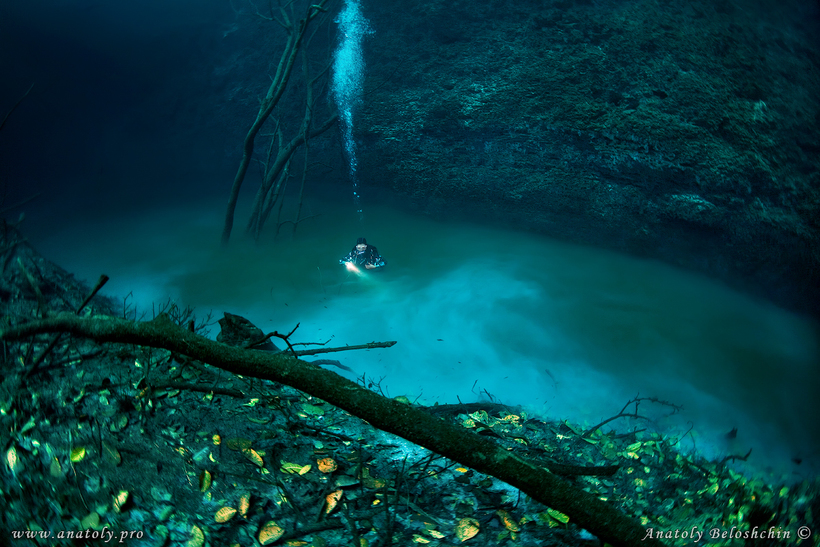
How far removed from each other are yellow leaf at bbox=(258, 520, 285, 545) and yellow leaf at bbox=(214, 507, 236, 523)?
0.14 metres

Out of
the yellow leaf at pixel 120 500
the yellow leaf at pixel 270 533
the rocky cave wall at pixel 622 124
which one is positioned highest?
the rocky cave wall at pixel 622 124

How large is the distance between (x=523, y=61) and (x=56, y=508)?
8.13 meters

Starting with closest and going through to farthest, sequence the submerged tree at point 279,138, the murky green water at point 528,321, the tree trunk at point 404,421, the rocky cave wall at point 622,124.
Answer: the tree trunk at point 404,421, the murky green water at point 528,321, the rocky cave wall at point 622,124, the submerged tree at point 279,138

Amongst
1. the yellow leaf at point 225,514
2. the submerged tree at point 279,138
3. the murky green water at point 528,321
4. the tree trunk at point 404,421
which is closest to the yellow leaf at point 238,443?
the yellow leaf at point 225,514

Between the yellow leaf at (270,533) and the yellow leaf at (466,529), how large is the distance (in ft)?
2.45

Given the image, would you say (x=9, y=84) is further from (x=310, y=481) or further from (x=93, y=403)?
(x=310, y=481)

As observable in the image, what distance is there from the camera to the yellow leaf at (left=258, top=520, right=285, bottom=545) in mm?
1454

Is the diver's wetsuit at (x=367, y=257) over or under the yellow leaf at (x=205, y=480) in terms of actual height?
→ over

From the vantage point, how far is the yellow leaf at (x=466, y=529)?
1.64 m

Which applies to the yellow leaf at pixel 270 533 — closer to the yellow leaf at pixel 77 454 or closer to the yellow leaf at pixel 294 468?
the yellow leaf at pixel 294 468

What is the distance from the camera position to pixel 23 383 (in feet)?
5.97

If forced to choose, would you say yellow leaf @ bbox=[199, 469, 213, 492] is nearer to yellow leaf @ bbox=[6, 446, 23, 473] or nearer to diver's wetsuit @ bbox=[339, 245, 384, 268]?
yellow leaf @ bbox=[6, 446, 23, 473]

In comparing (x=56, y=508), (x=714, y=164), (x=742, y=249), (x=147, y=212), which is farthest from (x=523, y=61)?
(x=147, y=212)

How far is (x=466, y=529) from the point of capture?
1686 mm
